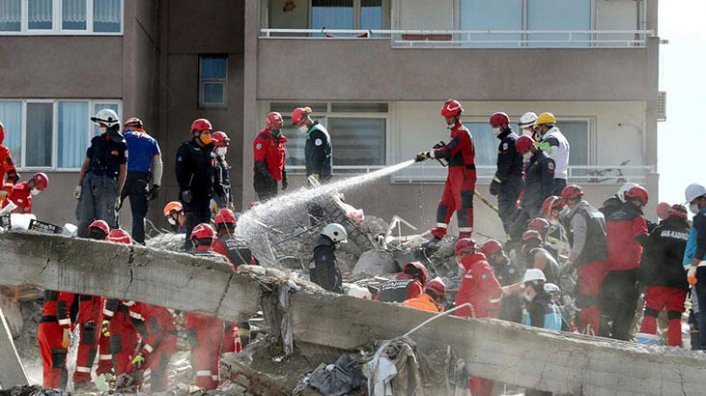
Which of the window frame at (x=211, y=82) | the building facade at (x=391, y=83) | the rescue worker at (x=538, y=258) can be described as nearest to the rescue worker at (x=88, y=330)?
the rescue worker at (x=538, y=258)

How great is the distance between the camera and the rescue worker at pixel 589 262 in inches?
533

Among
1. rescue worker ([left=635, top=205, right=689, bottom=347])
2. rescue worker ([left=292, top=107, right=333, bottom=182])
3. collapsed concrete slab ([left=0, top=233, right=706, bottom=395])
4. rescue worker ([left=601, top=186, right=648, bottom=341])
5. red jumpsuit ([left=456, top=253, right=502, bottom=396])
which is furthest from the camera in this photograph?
rescue worker ([left=292, top=107, right=333, bottom=182])

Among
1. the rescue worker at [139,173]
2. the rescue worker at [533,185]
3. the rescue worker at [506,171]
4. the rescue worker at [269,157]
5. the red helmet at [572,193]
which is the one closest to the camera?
the red helmet at [572,193]

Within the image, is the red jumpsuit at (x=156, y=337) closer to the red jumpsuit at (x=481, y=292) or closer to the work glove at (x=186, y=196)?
the red jumpsuit at (x=481, y=292)

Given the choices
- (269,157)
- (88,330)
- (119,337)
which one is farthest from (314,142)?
(88,330)

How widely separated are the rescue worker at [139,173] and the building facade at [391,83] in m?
7.18

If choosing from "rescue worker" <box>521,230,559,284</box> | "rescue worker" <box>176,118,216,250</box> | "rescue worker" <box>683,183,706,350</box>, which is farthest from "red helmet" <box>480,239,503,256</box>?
"rescue worker" <box>176,118,216,250</box>

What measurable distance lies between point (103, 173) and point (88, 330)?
2.88 meters

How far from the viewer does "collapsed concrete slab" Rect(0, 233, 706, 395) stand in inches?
379

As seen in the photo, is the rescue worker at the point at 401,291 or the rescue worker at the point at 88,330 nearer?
the rescue worker at the point at 88,330

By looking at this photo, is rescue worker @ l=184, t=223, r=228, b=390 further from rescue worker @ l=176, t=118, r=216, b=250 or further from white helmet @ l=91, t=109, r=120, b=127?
rescue worker @ l=176, t=118, r=216, b=250

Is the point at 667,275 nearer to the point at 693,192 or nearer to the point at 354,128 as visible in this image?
the point at 693,192

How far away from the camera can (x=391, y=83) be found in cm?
2416

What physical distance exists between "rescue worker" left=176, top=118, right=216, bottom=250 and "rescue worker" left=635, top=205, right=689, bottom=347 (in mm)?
5715
